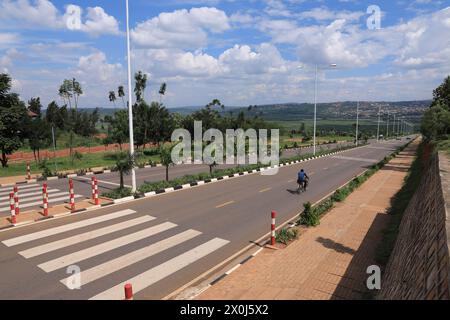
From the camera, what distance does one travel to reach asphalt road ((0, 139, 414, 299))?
25.3 ft

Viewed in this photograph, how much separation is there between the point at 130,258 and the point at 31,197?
10090mm

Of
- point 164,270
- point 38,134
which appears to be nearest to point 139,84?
point 38,134

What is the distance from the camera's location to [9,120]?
27391 mm

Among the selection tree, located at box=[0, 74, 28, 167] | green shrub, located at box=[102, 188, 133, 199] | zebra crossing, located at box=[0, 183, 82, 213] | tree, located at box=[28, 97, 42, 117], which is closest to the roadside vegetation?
green shrub, located at box=[102, 188, 133, 199]

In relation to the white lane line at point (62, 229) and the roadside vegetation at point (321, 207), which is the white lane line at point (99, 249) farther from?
the roadside vegetation at point (321, 207)

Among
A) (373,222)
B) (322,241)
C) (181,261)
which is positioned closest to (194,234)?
(181,261)

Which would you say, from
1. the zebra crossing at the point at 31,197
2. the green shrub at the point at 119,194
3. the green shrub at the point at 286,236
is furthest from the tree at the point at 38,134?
the green shrub at the point at 286,236

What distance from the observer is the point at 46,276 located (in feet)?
26.2

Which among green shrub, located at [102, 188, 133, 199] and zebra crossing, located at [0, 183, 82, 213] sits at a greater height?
green shrub, located at [102, 188, 133, 199]

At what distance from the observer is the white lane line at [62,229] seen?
33.5 feet

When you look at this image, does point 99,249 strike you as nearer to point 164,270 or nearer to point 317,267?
point 164,270

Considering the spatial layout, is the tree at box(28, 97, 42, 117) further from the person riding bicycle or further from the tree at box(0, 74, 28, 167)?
the person riding bicycle

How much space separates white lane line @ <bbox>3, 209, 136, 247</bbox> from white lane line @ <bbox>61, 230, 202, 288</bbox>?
324 cm
